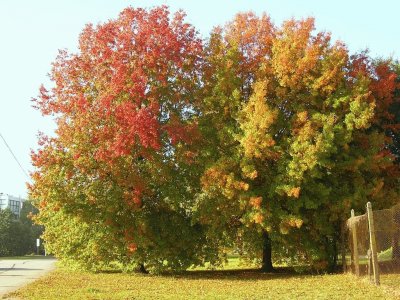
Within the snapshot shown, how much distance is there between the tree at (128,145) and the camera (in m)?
22.3

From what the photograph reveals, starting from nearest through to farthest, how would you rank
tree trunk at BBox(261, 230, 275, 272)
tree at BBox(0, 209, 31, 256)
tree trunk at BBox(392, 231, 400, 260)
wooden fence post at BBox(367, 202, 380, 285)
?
wooden fence post at BBox(367, 202, 380, 285)
tree trunk at BBox(392, 231, 400, 260)
tree trunk at BBox(261, 230, 275, 272)
tree at BBox(0, 209, 31, 256)

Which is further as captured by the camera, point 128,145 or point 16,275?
point 16,275

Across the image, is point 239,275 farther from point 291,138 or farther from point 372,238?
point 372,238

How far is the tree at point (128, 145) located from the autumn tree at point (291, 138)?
136cm

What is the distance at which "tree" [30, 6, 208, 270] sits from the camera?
2227cm

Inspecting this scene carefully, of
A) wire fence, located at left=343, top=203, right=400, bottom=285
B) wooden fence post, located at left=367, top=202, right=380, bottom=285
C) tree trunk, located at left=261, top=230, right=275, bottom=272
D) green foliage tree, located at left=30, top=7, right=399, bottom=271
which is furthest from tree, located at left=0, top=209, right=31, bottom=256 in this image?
wooden fence post, located at left=367, top=202, right=380, bottom=285

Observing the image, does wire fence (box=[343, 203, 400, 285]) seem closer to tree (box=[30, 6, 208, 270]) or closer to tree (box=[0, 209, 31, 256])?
tree (box=[30, 6, 208, 270])

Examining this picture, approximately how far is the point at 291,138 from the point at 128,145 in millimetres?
7058

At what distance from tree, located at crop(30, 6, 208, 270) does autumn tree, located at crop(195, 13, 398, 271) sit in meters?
1.36

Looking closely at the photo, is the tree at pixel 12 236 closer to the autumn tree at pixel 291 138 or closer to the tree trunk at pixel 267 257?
the tree trunk at pixel 267 257

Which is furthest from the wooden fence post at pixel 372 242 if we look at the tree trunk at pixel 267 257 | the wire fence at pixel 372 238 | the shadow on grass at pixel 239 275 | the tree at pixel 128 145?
the tree trunk at pixel 267 257

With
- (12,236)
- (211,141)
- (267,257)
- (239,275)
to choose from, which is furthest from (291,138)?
(12,236)

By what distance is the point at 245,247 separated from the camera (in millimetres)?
26250

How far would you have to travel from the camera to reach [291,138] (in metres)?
21.8
